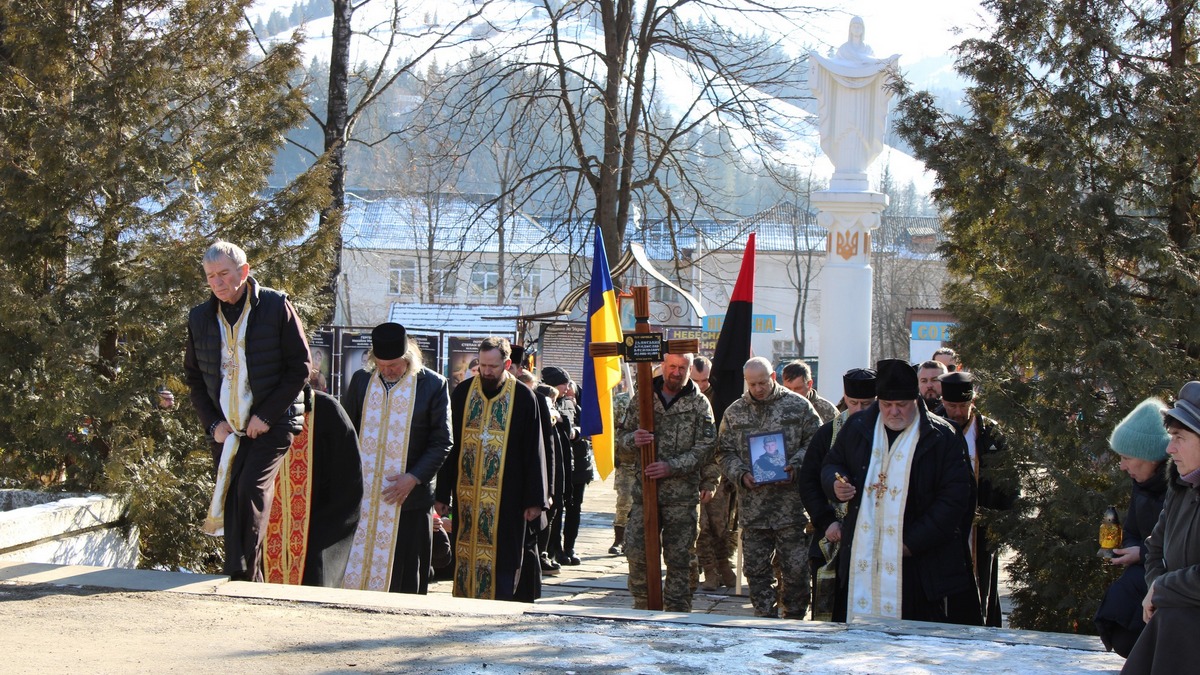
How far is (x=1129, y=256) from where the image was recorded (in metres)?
7.13

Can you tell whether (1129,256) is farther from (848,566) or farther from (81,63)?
(81,63)

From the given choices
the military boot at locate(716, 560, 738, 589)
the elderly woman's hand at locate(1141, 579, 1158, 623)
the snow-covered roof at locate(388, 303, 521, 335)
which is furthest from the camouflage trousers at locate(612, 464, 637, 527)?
the snow-covered roof at locate(388, 303, 521, 335)

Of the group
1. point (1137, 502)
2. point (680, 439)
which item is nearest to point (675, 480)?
point (680, 439)

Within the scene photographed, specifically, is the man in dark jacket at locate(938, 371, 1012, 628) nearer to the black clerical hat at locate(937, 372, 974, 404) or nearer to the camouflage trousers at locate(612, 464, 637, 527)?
the black clerical hat at locate(937, 372, 974, 404)

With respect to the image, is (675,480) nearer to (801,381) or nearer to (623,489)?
(801,381)

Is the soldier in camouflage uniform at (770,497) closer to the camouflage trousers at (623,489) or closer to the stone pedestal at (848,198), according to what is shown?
the camouflage trousers at (623,489)

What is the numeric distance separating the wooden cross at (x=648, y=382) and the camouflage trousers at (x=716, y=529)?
7.99 feet

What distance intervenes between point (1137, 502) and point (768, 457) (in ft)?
10.9

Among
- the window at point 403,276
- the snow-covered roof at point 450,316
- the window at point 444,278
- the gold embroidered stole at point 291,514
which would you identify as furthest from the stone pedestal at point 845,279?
the window at point 403,276

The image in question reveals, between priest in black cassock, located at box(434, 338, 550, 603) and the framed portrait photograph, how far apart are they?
53.3 inches

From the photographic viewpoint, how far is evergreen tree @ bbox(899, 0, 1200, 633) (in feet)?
22.7

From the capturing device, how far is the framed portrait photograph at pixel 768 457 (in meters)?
8.05

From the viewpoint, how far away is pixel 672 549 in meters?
8.28

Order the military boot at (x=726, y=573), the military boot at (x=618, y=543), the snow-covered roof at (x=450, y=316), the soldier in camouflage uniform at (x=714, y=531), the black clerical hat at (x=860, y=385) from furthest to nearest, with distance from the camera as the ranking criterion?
the snow-covered roof at (x=450, y=316)
the military boot at (x=618, y=543)
the military boot at (x=726, y=573)
the soldier in camouflage uniform at (x=714, y=531)
the black clerical hat at (x=860, y=385)
